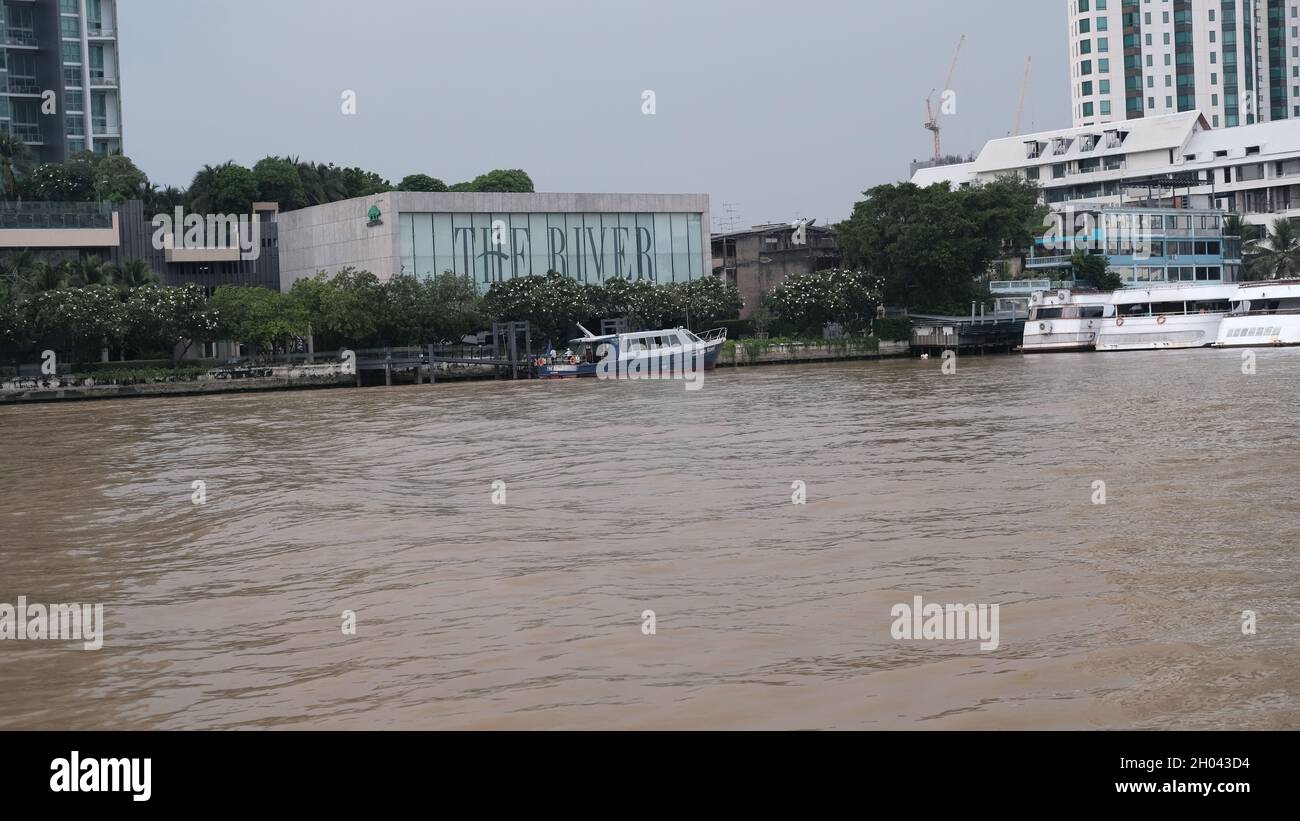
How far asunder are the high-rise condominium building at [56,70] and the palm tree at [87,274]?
152 ft

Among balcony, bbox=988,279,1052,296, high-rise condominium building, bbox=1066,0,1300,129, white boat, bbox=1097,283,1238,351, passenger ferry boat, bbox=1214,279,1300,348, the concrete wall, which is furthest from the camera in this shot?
high-rise condominium building, bbox=1066,0,1300,129

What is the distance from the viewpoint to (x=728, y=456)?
25031 mm

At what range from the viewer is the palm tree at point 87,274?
7338 centimetres

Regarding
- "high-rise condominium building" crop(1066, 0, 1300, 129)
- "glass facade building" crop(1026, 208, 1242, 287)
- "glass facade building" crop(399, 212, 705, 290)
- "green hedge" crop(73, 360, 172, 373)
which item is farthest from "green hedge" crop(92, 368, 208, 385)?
"high-rise condominium building" crop(1066, 0, 1300, 129)

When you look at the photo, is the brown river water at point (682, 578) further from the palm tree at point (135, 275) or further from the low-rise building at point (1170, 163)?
the low-rise building at point (1170, 163)

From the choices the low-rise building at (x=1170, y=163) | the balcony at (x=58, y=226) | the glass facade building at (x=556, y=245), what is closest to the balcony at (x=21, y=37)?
the balcony at (x=58, y=226)

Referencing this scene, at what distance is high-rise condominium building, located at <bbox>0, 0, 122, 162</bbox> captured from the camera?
117 metres

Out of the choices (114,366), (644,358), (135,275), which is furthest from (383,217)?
(644,358)

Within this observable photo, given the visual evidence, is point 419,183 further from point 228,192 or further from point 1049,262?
point 1049,262

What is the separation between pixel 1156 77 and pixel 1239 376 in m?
98.9

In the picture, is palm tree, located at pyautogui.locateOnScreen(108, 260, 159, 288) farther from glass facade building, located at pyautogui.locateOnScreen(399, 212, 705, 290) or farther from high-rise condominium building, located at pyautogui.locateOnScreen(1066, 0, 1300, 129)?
high-rise condominium building, located at pyautogui.locateOnScreen(1066, 0, 1300, 129)

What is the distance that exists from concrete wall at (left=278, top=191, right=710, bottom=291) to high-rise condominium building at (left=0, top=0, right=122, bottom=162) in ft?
121
